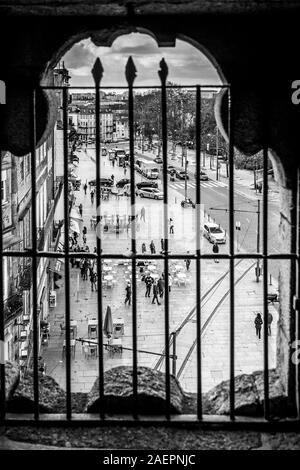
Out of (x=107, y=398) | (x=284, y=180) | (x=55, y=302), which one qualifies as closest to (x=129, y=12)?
(x=284, y=180)

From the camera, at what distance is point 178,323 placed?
18781mm

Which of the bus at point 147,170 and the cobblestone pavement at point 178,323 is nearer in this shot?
the cobblestone pavement at point 178,323

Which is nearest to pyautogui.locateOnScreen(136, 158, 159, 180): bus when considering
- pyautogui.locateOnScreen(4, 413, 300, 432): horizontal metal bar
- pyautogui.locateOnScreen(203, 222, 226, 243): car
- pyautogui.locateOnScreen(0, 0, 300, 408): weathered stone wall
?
pyautogui.locateOnScreen(203, 222, 226, 243): car

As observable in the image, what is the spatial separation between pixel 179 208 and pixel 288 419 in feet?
113

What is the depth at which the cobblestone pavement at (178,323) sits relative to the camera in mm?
14633

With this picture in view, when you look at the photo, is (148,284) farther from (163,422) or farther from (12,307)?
(163,422)

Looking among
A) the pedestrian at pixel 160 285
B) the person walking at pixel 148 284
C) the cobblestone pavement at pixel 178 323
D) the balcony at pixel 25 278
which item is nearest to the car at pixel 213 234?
the cobblestone pavement at pixel 178 323

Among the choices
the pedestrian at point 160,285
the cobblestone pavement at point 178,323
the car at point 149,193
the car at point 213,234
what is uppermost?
the car at point 149,193

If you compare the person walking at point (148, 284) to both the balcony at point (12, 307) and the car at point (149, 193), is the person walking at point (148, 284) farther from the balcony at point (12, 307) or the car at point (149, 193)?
the car at point (149, 193)

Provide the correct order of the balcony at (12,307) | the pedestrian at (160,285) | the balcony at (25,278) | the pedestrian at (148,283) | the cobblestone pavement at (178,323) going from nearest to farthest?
the balcony at (12,307) → the balcony at (25,278) → the cobblestone pavement at (178,323) → the pedestrian at (160,285) → the pedestrian at (148,283)

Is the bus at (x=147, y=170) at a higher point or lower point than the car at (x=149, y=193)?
higher

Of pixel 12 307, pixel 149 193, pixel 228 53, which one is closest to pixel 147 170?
pixel 149 193

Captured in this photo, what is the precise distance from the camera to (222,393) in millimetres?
2465
